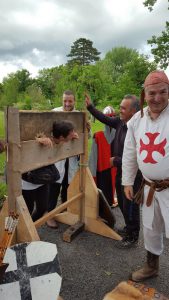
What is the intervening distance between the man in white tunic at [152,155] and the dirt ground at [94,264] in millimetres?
261

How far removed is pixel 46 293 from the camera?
7.59ft

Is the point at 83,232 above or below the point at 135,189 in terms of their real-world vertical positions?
below

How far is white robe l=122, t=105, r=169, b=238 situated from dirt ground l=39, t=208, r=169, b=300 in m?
0.70

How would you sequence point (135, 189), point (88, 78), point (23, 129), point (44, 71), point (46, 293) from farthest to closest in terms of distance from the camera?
point (44, 71), point (88, 78), point (135, 189), point (23, 129), point (46, 293)

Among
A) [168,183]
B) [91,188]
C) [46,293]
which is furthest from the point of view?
[91,188]

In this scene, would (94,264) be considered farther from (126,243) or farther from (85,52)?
(85,52)

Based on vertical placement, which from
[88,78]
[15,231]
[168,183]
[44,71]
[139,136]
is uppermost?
[44,71]

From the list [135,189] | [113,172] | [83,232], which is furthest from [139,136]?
[113,172]

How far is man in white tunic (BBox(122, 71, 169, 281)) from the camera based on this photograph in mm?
2498

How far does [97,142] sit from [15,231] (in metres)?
2.24

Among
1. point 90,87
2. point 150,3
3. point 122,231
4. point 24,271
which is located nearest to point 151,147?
point 24,271

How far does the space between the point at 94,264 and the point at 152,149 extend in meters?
1.62

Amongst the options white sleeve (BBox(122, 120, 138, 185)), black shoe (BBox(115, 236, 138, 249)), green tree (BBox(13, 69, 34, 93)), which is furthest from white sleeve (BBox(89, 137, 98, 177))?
green tree (BBox(13, 69, 34, 93))

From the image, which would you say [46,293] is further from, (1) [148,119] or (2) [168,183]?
(1) [148,119]
